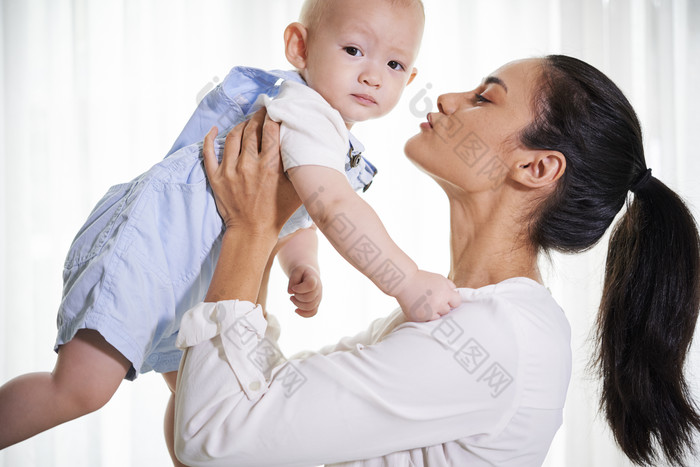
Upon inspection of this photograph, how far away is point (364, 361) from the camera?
3.12ft

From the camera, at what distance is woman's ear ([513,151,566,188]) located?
46.3 inches

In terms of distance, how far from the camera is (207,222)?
1.14 meters

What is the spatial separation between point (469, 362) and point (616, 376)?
0.51m

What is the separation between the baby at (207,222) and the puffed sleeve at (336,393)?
0.29 feet

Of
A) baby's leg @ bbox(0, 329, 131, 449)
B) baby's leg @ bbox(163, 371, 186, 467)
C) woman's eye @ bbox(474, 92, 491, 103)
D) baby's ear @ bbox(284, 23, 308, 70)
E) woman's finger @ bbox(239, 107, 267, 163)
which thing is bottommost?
baby's leg @ bbox(163, 371, 186, 467)

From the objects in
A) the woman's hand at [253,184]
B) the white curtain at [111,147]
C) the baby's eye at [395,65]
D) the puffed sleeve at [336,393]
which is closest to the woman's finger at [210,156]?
the woman's hand at [253,184]

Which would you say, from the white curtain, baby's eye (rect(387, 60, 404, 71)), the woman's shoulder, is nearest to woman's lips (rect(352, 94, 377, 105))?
baby's eye (rect(387, 60, 404, 71))

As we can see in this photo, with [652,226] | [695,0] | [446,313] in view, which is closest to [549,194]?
[652,226]

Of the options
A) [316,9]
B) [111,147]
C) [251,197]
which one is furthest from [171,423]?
[111,147]

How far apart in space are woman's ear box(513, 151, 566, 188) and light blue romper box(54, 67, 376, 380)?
338mm

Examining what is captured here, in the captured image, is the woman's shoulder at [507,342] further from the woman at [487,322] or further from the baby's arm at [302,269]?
the baby's arm at [302,269]

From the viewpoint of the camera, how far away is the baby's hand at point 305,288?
1.37 m

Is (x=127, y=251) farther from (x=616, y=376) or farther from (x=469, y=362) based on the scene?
(x=616, y=376)

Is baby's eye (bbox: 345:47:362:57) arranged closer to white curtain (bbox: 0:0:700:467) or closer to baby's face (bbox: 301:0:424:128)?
baby's face (bbox: 301:0:424:128)
